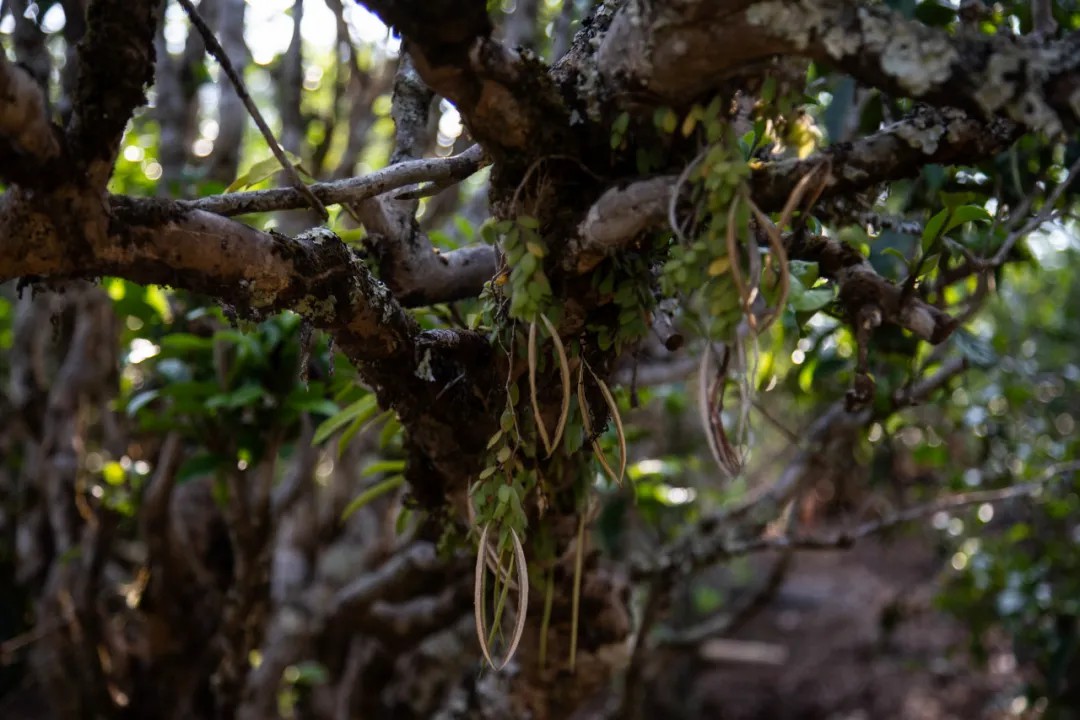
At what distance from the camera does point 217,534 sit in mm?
2340

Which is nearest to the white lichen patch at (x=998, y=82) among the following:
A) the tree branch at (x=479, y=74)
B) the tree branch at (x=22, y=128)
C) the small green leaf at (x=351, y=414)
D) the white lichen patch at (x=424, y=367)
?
the tree branch at (x=479, y=74)

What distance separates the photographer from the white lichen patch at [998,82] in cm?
72

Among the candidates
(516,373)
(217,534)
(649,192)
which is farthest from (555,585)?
(217,534)

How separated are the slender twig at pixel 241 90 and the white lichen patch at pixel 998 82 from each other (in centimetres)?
62

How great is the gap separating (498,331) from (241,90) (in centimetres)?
36

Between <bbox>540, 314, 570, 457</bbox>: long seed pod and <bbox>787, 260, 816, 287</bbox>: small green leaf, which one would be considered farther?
<bbox>787, 260, 816, 287</bbox>: small green leaf

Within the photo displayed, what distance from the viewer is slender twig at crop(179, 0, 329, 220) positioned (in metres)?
0.88

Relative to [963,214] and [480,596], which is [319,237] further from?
[963,214]

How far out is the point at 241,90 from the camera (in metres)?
0.91

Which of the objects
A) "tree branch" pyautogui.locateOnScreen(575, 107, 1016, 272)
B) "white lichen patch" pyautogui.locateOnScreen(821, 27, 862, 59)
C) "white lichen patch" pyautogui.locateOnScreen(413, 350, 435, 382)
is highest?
"white lichen patch" pyautogui.locateOnScreen(821, 27, 862, 59)

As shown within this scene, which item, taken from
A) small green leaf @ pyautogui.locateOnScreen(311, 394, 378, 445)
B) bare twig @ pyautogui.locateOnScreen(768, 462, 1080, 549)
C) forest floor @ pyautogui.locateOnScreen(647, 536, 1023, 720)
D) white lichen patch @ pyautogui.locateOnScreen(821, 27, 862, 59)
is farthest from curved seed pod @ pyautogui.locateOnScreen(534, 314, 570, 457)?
forest floor @ pyautogui.locateOnScreen(647, 536, 1023, 720)

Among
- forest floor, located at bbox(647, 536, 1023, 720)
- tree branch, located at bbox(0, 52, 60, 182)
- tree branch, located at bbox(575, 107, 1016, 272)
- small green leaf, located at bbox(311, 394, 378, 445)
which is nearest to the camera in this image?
tree branch, located at bbox(0, 52, 60, 182)

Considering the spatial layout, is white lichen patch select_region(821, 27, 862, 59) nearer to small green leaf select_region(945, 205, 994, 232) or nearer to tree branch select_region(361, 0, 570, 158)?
tree branch select_region(361, 0, 570, 158)

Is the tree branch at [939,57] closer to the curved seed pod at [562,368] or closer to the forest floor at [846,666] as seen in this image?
the curved seed pod at [562,368]
